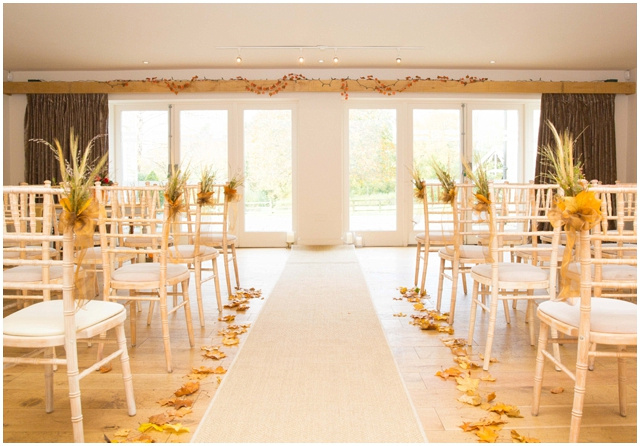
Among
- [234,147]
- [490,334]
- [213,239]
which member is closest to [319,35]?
[234,147]

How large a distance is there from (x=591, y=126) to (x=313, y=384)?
7615 millimetres

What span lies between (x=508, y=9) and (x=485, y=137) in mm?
3243

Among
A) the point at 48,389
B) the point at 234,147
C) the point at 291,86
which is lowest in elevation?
the point at 48,389

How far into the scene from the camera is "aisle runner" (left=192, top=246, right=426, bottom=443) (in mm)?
2107

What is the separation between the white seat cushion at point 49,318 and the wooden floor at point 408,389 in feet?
1.56

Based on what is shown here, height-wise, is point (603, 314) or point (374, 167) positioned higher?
point (374, 167)

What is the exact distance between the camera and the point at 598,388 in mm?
2584

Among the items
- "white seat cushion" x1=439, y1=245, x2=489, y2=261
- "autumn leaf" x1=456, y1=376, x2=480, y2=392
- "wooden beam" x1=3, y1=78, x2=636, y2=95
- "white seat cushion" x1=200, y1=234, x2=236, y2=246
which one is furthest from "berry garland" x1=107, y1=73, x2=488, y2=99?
"autumn leaf" x1=456, y1=376, x2=480, y2=392

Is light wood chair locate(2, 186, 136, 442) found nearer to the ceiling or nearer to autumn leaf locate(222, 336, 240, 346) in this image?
autumn leaf locate(222, 336, 240, 346)

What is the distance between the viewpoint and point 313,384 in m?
2.61

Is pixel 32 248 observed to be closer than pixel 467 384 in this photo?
No

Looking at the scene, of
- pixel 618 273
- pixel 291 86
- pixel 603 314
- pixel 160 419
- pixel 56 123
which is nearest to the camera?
pixel 603 314

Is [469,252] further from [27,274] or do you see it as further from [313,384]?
[27,274]

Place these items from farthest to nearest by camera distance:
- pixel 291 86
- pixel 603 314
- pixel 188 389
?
pixel 291 86 < pixel 188 389 < pixel 603 314
